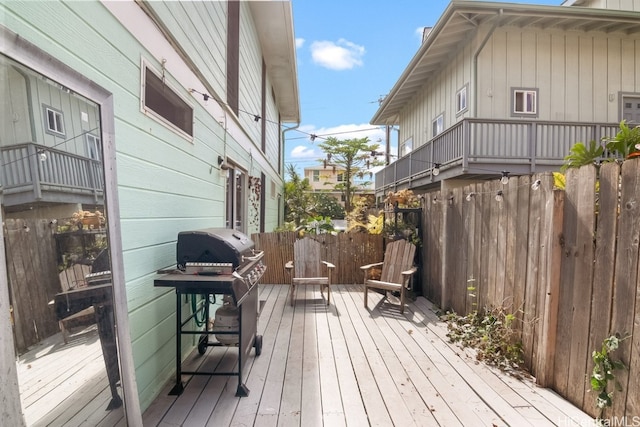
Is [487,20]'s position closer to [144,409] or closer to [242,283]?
[242,283]

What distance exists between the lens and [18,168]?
3.85ft

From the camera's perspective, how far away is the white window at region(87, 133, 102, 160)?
161 centimetres

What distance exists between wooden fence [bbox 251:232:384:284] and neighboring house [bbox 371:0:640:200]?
2.72 metres

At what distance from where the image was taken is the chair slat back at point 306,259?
5.52 meters

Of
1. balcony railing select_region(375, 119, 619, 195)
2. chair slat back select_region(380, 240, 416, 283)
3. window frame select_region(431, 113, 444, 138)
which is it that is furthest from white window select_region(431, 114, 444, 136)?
chair slat back select_region(380, 240, 416, 283)

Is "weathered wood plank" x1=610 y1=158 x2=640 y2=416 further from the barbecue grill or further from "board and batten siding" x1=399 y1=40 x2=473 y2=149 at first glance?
"board and batten siding" x1=399 y1=40 x2=473 y2=149

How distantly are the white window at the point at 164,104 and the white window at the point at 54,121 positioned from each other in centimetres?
96

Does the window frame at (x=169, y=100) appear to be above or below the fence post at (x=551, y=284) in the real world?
above

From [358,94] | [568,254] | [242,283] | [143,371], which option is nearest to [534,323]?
[568,254]

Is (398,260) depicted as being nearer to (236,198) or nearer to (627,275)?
(236,198)

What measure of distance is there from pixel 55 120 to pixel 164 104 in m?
1.49

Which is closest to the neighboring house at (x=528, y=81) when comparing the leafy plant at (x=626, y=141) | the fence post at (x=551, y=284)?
the leafy plant at (x=626, y=141)

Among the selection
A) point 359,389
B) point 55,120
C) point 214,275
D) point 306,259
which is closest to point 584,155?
point 359,389

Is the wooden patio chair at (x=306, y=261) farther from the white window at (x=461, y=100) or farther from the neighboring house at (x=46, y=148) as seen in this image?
the white window at (x=461, y=100)
